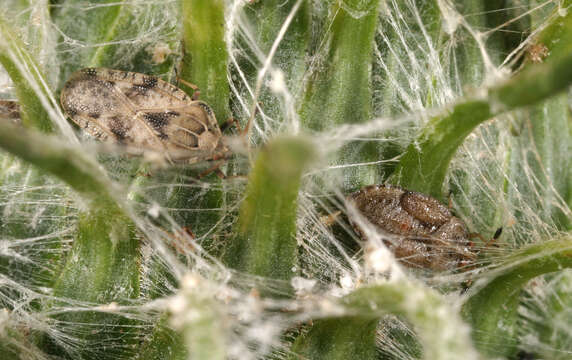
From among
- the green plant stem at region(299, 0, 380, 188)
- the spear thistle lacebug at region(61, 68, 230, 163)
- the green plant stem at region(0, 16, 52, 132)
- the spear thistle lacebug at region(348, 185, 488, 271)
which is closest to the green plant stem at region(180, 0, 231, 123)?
the spear thistle lacebug at region(61, 68, 230, 163)

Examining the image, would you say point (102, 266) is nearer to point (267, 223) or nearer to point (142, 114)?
point (267, 223)

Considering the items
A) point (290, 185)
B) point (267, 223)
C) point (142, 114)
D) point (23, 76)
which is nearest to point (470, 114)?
point (290, 185)

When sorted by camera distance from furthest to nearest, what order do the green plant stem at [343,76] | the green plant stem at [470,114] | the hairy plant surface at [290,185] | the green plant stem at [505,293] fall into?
the green plant stem at [343,76]
the green plant stem at [505,293]
the hairy plant surface at [290,185]
the green plant stem at [470,114]

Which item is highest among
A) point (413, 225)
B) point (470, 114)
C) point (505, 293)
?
point (470, 114)

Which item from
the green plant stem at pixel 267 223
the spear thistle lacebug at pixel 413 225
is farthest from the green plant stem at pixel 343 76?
the green plant stem at pixel 267 223

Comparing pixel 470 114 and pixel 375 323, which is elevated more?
pixel 470 114

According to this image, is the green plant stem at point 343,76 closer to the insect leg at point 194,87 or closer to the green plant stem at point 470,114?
the green plant stem at point 470,114
